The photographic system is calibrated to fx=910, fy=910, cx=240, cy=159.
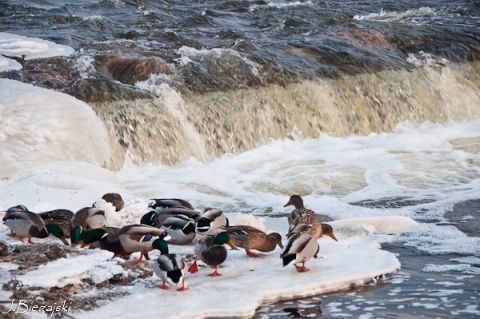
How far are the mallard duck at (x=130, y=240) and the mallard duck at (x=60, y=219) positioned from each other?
2.43 feet

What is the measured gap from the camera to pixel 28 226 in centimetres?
831

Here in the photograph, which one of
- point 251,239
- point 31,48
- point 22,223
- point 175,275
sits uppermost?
point 31,48

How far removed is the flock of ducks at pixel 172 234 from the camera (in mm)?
7762

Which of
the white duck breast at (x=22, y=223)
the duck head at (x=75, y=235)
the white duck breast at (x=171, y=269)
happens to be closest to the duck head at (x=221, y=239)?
the white duck breast at (x=171, y=269)

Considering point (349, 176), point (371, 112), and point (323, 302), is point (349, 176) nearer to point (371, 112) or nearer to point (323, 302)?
point (371, 112)

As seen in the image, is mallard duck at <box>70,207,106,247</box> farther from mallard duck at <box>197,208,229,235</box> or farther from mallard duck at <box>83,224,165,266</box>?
mallard duck at <box>197,208,229,235</box>

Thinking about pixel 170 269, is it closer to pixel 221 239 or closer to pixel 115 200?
pixel 221 239

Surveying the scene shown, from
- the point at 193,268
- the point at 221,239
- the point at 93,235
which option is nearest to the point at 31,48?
the point at 93,235

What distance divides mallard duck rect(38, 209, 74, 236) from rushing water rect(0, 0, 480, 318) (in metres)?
2.50

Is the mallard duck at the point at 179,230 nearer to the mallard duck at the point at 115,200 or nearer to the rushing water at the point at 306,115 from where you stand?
the mallard duck at the point at 115,200

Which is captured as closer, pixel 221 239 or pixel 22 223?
pixel 221 239

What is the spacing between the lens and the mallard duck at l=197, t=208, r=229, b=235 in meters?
8.73

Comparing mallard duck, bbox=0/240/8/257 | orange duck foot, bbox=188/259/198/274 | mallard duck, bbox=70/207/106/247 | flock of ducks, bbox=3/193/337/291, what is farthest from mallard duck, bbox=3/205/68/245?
orange duck foot, bbox=188/259/198/274

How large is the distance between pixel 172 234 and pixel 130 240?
2.57 feet
